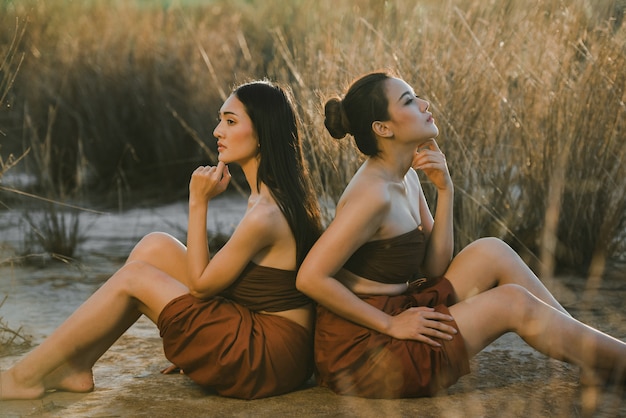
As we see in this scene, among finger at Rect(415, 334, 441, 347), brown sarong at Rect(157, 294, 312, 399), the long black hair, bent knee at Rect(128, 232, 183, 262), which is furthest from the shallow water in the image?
finger at Rect(415, 334, 441, 347)

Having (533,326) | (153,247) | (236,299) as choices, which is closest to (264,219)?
(236,299)

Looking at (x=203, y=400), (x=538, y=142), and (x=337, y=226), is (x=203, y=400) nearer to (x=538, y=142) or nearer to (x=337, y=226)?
(x=337, y=226)

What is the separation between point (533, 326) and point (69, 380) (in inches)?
57.4

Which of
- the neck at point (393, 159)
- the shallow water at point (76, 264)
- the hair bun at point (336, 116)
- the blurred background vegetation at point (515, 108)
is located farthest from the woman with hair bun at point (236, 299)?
the blurred background vegetation at point (515, 108)

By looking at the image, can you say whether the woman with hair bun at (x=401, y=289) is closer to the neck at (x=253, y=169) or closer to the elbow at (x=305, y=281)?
the elbow at (x=305, y=281)

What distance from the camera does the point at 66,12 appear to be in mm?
8188

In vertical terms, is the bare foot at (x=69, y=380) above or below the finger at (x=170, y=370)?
above

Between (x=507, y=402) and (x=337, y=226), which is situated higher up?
(x=337, y=226)

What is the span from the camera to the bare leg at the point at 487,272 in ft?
10.4

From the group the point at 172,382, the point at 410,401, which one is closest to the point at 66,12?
the point at 172,382

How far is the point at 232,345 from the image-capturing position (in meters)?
2.99

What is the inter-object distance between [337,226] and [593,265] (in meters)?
2.30

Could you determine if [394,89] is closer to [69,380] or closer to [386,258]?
[386,258]

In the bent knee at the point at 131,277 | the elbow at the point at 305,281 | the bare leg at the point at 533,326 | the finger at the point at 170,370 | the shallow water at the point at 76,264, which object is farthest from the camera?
the shallow water at the point at 76,264
